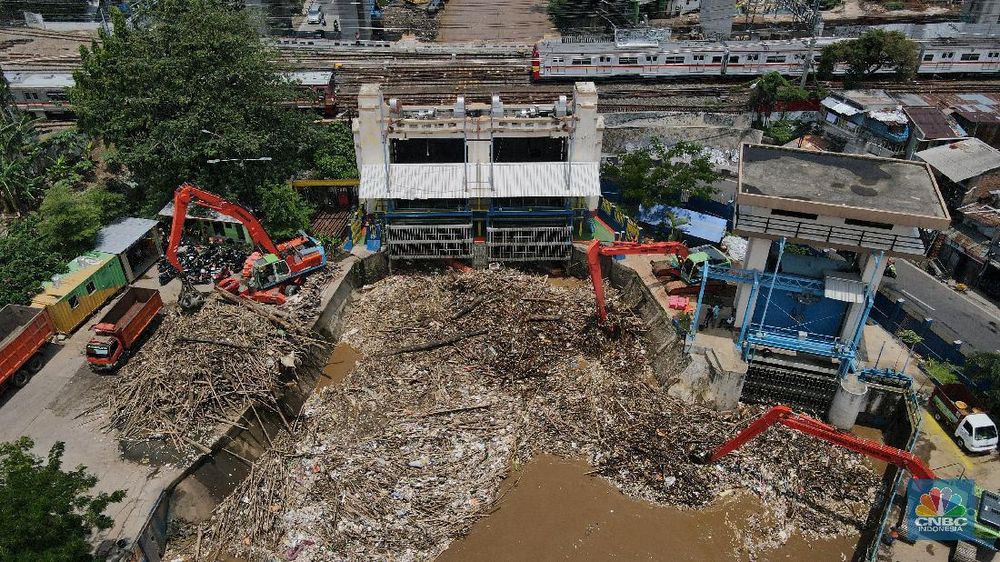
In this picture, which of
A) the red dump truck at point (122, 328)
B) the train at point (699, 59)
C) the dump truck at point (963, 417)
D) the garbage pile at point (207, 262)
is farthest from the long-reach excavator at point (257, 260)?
the train at point (699, 59)

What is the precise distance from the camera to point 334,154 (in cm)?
3700

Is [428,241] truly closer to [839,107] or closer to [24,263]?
[24,263]

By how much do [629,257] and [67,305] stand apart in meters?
25.2

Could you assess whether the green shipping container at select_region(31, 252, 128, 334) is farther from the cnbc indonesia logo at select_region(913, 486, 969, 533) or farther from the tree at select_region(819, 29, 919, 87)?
the tree at select_region(819, 29, 919, 87)

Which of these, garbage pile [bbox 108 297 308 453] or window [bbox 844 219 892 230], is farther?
window [bbox 844 219 892 230]

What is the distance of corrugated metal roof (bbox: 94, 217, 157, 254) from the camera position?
3047cm

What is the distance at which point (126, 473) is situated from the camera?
21.7 m

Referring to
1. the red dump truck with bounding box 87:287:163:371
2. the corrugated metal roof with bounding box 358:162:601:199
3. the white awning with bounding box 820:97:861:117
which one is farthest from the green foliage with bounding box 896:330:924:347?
the red dump truck with bounding box 87:287:163:371

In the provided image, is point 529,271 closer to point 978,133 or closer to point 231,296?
point 231,296

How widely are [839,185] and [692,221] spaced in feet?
32.9

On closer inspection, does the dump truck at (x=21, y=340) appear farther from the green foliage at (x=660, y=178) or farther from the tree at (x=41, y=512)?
the green foliage at (x=660, y=178)

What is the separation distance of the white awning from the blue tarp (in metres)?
14.9

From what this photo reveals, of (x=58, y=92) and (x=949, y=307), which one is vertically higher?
(x=58, y=92)

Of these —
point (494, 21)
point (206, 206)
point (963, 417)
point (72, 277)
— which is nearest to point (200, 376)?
point (206, 206)
